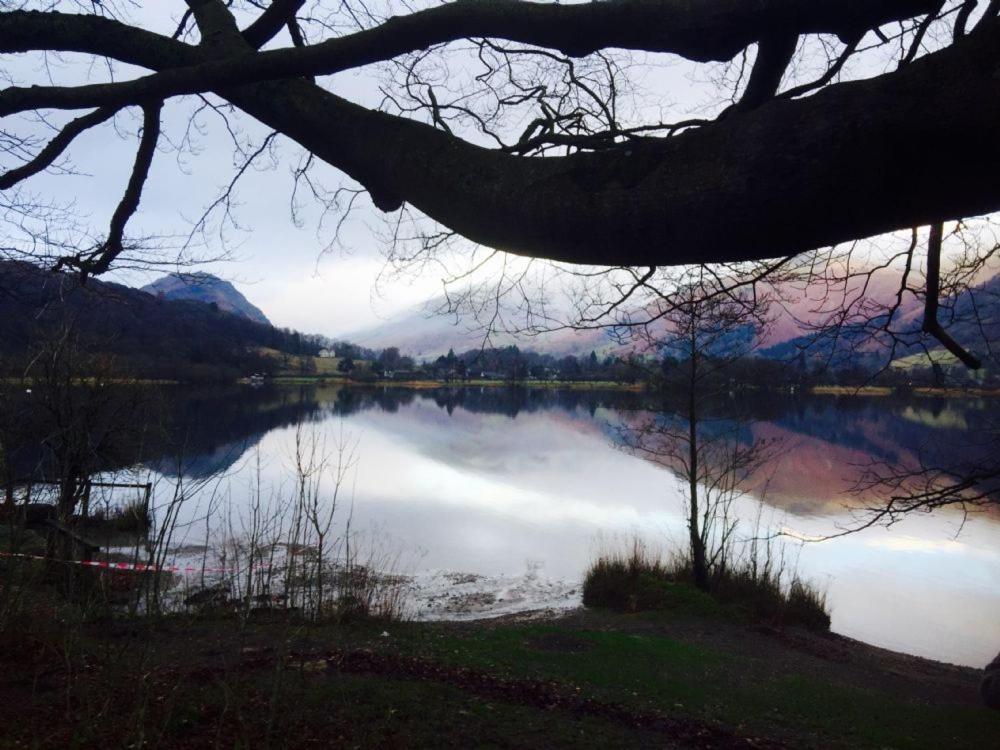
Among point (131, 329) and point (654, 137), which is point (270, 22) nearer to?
point (654, 137)

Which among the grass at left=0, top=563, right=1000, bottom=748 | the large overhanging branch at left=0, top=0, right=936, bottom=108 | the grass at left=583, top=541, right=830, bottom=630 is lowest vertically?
the grass at left=583, top=541, right=830, bottom=630

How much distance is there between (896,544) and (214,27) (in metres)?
21.3

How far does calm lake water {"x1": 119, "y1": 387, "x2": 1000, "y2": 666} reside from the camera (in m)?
13.6

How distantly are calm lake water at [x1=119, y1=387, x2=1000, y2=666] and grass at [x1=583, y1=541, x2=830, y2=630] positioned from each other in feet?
2.97

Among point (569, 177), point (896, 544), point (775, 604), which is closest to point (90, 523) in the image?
point (775, 604)

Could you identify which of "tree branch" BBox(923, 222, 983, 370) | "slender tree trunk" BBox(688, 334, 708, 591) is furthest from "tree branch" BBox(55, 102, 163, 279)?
"slender tree trunk" BBox(688, 334, 708, 591)

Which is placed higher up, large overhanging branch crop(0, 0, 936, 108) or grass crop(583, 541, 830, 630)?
large overhanging branch crop(0, 0, 936, 108)

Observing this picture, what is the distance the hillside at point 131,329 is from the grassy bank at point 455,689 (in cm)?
226

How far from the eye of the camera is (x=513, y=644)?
27.8 ft

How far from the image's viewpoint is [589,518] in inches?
869

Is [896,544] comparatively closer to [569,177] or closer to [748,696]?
[748,696]

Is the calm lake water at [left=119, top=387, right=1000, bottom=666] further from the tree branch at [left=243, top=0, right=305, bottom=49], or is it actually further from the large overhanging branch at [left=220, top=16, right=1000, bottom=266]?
the large overhanging branch at [left=220, top=16, right=1000, bottom=266]

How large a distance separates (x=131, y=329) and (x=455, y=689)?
3563 cm

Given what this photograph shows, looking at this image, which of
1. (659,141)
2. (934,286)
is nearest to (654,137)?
(659,141)
